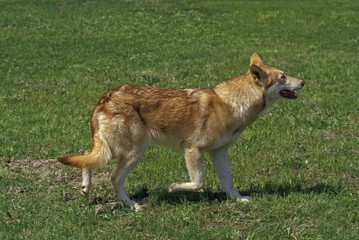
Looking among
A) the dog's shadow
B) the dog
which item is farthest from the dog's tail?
the dog's shadow

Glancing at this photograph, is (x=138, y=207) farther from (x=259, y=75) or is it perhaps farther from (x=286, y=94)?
(x=286, y=94)

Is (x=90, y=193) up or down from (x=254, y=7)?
up

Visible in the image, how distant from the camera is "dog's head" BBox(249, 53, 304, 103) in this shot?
7.40 metres

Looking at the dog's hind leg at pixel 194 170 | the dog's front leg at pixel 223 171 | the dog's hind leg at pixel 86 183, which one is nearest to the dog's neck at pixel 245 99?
the dog's front leg at pixel 223 171

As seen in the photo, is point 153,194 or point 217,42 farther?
point 217,42

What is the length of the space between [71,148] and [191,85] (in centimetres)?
505

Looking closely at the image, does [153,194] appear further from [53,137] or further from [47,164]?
[53,137]

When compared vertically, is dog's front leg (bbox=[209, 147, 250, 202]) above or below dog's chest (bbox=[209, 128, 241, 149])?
below

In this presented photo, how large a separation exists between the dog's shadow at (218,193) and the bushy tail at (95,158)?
71 centimetres

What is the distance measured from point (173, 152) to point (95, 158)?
2340mm

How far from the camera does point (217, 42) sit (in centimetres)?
2112

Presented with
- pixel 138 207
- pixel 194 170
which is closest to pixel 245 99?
pixel 194 170

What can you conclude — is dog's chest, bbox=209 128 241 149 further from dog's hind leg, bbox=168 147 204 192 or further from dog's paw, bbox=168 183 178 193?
dog's paw, bbox=168 183 178 193

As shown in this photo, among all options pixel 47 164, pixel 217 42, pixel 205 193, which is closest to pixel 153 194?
pixel 205 193
